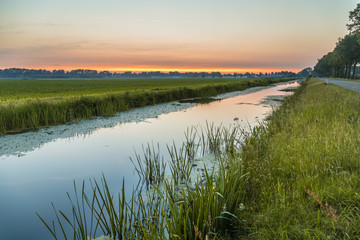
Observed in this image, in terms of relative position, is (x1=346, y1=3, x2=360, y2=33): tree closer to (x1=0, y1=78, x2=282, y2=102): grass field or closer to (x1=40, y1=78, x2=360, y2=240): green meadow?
(x1=0, y1=78, x2=282, y2=102): grass field

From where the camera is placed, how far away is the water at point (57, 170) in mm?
4520

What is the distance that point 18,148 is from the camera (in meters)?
8.46

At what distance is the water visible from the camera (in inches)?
178

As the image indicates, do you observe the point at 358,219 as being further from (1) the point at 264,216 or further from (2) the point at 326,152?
A: (2) the point at 326,152

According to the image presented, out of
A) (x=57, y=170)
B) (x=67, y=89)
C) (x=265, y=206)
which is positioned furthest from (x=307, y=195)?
(x=67, y=89)

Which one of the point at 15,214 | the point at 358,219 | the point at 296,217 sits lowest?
the point at 15,214

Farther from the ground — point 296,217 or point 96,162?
point 296,217

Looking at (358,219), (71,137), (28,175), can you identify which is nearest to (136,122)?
(71,137)

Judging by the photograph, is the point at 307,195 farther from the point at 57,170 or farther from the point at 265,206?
the point at 57,170

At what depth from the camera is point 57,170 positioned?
268 inches

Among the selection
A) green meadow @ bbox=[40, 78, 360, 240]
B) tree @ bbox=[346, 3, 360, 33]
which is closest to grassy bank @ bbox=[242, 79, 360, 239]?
green meadow @ bbox=[40, 78, 360, 240]

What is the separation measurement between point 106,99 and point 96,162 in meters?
9.73

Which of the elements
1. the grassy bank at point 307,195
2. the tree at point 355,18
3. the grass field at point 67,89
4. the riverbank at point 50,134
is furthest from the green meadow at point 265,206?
the tree at point 355,18

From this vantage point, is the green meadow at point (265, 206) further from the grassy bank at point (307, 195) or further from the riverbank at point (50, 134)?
the riverbank at point (50, 134)
